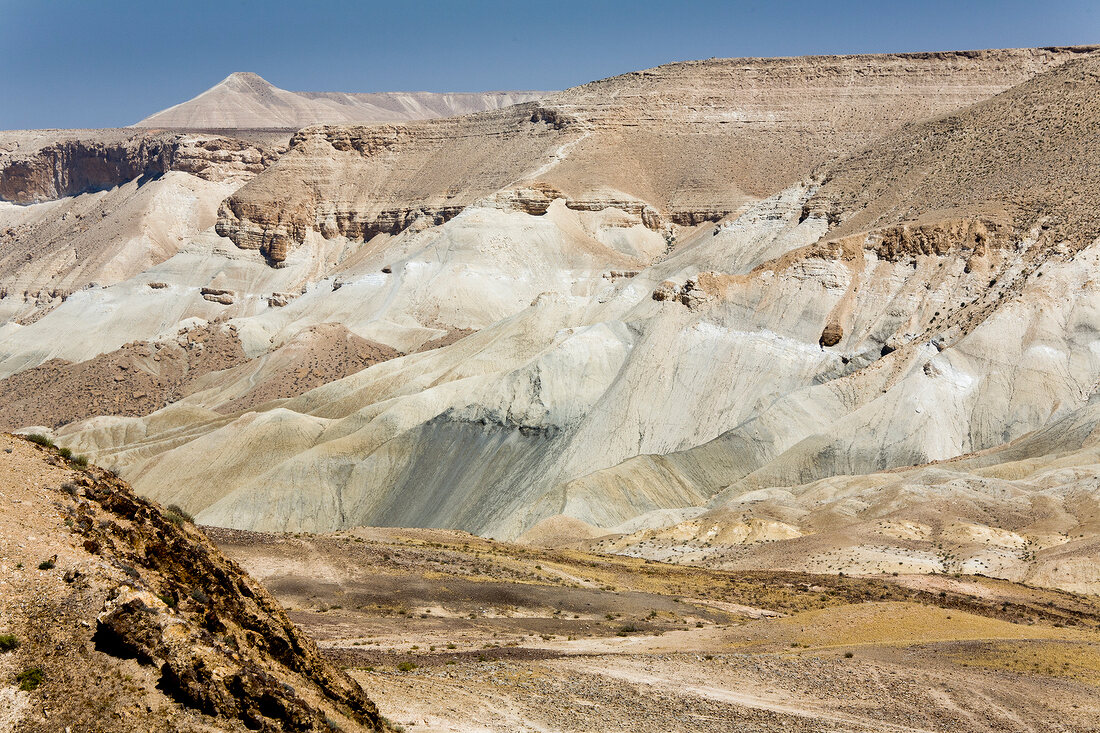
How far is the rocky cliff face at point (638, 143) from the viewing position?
413 ft

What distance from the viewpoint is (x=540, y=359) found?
2756 inches

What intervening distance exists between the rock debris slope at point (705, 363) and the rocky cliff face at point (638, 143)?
140cm

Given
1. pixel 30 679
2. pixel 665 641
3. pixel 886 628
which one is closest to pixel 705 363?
pixel 886 628

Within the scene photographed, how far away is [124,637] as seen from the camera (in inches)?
418

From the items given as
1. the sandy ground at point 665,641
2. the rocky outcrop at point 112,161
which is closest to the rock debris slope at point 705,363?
the sandy ground at point 665,641

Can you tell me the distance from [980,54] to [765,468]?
3541 inches

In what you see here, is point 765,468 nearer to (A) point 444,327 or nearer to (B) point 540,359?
(B) point 540,359

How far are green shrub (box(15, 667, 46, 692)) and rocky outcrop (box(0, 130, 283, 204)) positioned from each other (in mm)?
158700

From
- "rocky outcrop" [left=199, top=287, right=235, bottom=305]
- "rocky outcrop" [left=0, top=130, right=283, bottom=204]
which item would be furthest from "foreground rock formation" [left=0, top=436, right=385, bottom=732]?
"rocky outcrop" [left=0, top=130, right=283, bottom=204]

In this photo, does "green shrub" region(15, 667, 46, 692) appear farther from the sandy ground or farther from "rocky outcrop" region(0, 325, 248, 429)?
"rocky outcrop" region(0, 325, 248, 429)

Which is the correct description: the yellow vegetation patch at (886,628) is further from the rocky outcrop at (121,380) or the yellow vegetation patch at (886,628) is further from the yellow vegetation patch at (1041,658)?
the rocky outcrop at (121,380)

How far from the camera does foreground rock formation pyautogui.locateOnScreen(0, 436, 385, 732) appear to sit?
10.2m

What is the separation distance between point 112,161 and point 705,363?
448 feet

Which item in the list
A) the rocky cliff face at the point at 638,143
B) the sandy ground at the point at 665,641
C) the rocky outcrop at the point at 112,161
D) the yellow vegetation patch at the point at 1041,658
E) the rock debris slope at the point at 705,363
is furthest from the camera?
the rocky outcrop at the point at 112,161
